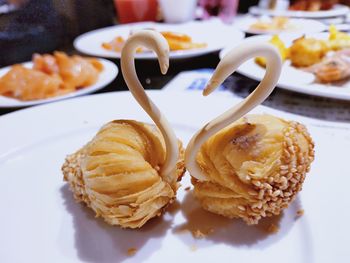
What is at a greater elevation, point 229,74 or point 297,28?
point 229,74

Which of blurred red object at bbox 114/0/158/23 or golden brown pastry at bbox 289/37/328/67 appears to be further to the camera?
blurred red object at bbox 114/0/158/23

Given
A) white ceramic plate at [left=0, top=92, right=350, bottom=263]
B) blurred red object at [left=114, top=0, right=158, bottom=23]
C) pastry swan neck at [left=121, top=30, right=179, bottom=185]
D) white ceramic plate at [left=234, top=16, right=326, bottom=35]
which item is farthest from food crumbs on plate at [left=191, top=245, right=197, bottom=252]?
blurred red object at [left=114, top=0, right=158, bottom=23]

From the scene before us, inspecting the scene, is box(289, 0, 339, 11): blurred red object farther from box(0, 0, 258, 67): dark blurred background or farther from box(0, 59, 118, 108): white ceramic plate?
box(0, 59, 118, 108): white ceramic plate

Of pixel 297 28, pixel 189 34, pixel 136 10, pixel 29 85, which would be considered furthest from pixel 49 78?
pixel 297 28

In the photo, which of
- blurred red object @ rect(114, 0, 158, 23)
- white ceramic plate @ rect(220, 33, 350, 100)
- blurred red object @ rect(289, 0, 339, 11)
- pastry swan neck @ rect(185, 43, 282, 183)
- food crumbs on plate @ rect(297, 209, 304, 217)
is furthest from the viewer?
blurred red object @ rect(289, 0, 339, 11)

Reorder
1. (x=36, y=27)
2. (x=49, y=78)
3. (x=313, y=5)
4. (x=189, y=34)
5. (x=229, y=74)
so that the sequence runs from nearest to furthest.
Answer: (x=229, y=74), (x=49, y=78), (x=36, y=27), (x=189, y=34), (x=313, y=5)

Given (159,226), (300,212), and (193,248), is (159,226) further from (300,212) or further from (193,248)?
(300,212)
